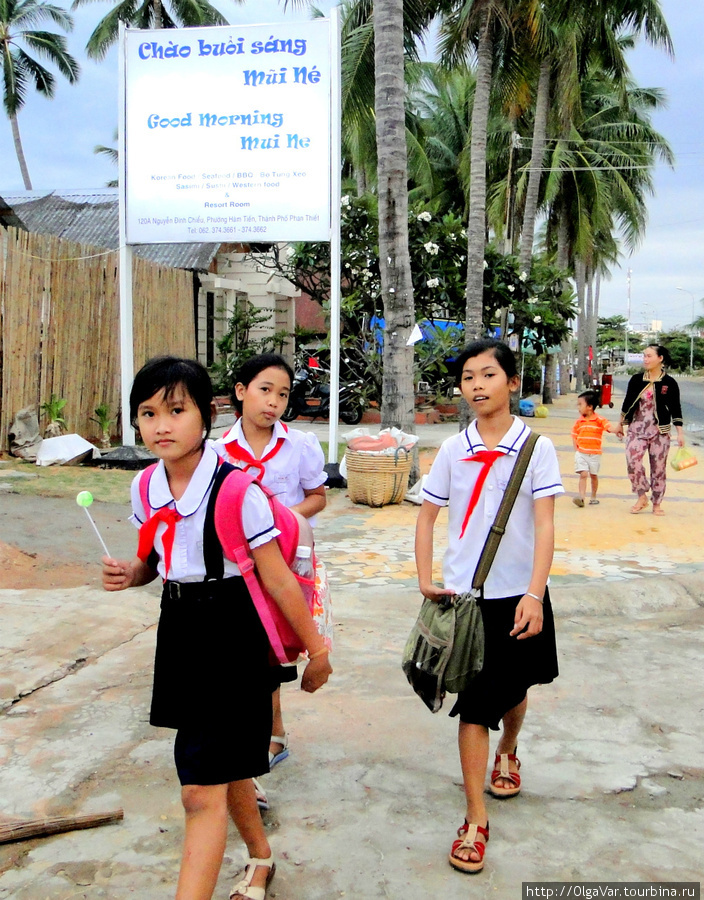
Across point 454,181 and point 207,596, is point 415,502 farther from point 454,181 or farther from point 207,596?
point 454,181

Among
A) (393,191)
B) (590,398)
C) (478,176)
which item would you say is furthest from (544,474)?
(478,176)

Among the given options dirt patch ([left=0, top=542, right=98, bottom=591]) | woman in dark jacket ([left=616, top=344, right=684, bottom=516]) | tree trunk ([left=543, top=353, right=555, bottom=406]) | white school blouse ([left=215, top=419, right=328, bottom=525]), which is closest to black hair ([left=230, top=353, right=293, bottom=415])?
white school blouse ([left=215, top=419, right=328, bottom=525])

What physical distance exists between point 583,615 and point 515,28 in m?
12.4

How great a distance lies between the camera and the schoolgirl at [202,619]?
7.25 feet

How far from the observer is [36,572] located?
5.80 meters

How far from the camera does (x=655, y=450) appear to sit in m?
8.55

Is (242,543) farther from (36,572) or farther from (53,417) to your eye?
(53,417)

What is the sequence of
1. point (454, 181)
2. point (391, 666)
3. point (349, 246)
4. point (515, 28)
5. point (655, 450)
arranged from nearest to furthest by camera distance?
1. point (391, 666)
2. point (655, 450)
3. point (515, 28)
4. point (349, 246)
5. point (454, 181)

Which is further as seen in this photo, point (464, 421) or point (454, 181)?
point (454, 181)

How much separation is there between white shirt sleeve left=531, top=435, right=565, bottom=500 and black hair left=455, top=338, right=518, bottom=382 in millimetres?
284

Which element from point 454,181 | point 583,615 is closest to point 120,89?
point 583,615

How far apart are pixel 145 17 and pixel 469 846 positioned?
28881 millimetres

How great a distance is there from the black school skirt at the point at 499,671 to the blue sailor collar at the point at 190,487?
105 cm

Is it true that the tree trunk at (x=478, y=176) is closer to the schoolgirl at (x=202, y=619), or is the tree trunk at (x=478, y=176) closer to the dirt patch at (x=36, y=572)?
the dirt patch at (x=36, y=572)
